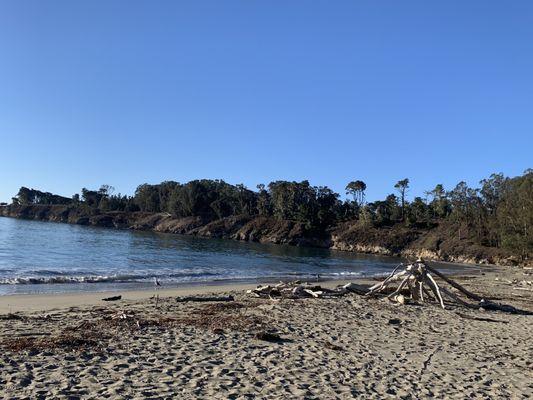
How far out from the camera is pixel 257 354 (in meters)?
9.95

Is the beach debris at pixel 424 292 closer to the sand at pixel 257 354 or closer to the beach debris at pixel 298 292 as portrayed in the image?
the beach debris at pixel 298 292

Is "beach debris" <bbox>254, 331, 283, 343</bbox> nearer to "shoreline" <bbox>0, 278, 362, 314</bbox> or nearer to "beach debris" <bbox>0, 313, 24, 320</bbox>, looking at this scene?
"beach debris" <bbox>0, 313, 24, 320</bbox>

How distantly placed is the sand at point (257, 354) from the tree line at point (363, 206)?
56784mm

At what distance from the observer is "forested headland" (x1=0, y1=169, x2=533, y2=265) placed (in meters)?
78.8

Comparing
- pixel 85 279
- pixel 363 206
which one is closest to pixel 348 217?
pixel 363 206

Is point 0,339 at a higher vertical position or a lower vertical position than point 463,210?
lower

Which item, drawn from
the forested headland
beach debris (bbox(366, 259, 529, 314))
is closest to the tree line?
the forested headland

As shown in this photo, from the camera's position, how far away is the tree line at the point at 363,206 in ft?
234

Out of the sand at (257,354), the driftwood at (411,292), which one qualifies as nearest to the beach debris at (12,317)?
the sand at (257,354)

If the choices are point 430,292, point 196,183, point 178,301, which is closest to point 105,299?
point 178,301

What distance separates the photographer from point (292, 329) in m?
12.8

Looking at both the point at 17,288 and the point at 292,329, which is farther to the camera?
the point at 17,288

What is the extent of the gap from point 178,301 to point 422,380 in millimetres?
11877

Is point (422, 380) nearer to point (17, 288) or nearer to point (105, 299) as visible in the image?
point (105, 299)
